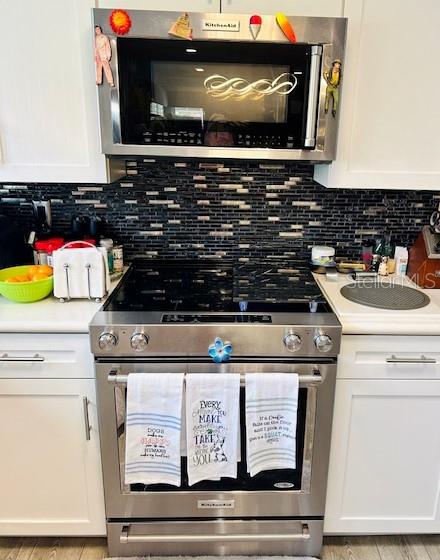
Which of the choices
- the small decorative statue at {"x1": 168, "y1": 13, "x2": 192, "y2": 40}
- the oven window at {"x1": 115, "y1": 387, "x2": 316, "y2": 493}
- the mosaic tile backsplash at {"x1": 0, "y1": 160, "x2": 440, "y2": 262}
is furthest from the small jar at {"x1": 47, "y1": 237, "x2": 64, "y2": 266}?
the small decorative statue at {"x1": 168, "y1": 13, "x2": 192, "y2": 40}

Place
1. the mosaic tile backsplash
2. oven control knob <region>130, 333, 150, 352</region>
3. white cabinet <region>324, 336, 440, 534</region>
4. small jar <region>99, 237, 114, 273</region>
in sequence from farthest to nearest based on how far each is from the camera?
the mosaic tile backsplash, small jar <region>99, 237, 114, 273</region>, white cabinet <region>324, 336, 440, 534</region>, oven control knob <region>130, 333, 150, 352</region>

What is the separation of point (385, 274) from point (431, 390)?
53 cm

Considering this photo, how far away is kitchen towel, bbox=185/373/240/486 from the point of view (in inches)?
54.5

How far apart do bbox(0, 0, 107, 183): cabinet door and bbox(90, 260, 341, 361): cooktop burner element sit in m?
0.50

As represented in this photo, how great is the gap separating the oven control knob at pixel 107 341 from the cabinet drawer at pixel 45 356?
0.08 m

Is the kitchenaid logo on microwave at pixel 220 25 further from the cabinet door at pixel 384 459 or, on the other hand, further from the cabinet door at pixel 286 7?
the cabinet door at pixel 384 459

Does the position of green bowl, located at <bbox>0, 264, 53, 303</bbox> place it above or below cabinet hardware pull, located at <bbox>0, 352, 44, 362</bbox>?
above

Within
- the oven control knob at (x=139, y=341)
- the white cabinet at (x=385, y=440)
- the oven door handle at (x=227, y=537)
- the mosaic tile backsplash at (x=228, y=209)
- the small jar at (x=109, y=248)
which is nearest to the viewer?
the oven control knob at (x=139, y=341)

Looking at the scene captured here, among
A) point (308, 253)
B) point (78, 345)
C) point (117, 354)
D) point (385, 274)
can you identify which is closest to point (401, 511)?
point (385, 274)

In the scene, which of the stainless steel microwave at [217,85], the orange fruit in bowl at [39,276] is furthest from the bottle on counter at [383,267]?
the orange fruit in bowl at [39,276]

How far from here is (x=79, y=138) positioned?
1.53 m

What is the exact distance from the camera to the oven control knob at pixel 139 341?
4.48ft

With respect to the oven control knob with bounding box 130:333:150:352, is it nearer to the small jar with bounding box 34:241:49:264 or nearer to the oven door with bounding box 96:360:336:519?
the oven door with bounding box 96:360:336:519

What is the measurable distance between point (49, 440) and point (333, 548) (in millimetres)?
1122
